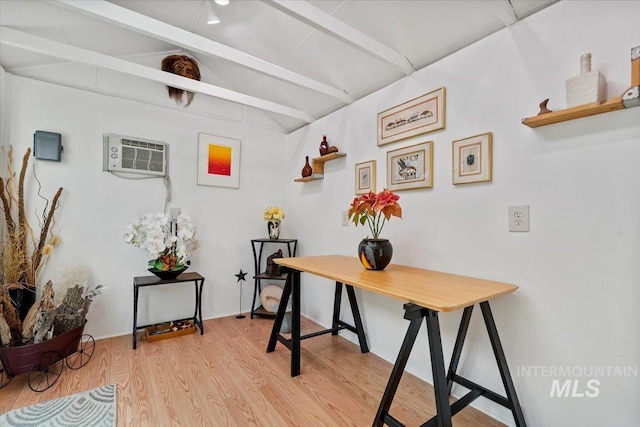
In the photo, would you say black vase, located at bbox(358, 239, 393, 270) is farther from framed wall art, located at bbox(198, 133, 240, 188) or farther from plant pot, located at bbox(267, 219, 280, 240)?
framed wall art, located at bbox(198, 133, 240, 188)

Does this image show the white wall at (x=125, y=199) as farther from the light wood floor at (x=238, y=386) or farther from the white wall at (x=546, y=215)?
the white wall at (x=546, y=215)

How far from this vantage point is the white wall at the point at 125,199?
2.25m

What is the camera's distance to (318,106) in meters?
2.82

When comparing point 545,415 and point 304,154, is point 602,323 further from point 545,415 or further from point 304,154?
point 304,154

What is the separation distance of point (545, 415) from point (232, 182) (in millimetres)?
3055

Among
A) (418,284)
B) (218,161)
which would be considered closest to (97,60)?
(218,161)

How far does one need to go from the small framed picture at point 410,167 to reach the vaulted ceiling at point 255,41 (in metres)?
0.58

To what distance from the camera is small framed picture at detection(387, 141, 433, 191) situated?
1.89 metres

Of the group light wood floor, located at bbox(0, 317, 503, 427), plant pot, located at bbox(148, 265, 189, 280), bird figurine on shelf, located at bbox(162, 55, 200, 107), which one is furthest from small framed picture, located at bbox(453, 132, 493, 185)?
bird figurine on shelf, located at bbox(162, 55, 200, 107)

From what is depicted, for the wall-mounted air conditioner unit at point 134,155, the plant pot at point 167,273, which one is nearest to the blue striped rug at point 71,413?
the plant pot at point 167,273

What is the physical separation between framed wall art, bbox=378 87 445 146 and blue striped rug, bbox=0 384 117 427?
2473 mm

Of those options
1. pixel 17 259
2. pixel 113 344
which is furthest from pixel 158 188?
pixel 113 344

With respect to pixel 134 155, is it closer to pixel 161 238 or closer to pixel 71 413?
pixel 161 238

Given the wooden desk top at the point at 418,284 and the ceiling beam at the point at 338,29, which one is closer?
the wooden desk top at the point at 418,284
